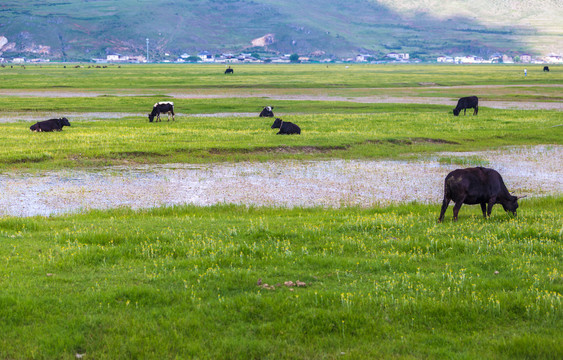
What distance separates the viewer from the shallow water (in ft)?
63.5

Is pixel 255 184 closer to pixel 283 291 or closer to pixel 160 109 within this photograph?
pixel 283 291

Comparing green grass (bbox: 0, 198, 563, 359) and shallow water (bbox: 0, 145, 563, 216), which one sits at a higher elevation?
shallow water (bbox: 0, 145, 563, 216)

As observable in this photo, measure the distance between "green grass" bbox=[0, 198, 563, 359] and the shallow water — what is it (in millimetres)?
5459

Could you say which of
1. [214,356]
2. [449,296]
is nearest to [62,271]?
[214,356]

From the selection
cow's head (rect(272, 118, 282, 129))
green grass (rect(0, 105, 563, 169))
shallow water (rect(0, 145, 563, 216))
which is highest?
cow's head (rect(272, 118, 282, 129))

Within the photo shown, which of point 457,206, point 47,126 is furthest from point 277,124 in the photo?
point 457,206

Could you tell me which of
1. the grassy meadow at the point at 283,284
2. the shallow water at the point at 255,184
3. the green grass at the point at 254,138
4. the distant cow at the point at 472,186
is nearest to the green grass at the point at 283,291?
the grassy meadow at the point at 283,284

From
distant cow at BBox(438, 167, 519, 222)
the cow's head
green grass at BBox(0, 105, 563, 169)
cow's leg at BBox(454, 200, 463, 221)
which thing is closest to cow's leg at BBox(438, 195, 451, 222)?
distant cow at BBox(438, 167, 519, 222)

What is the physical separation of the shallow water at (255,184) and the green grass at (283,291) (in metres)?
5.46

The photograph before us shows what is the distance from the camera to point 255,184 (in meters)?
22.3

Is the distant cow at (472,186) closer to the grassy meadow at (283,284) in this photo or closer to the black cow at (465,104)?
the grassy meadow at (283,284)

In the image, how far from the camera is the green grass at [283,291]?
760 centimetres

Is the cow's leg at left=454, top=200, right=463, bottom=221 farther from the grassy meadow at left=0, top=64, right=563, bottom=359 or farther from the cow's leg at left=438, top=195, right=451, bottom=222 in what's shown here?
the grassy meadow at left=0, top=64, right=563, bottom=359

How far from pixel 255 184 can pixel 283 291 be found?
13.2 metres
